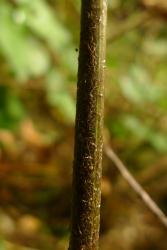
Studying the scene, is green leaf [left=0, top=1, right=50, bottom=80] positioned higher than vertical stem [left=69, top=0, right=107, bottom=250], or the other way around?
green leaf [left=0, top=1, right=50, bottom=80]

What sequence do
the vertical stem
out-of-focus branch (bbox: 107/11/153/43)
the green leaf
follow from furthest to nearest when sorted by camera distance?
out-of-focus branch (bbox: 107/11/153/43) < the green leaf < the vertical stem

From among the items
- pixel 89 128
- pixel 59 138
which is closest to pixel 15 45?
pixel 59 138

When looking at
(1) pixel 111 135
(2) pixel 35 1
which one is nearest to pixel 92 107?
(2) pixel 35 1

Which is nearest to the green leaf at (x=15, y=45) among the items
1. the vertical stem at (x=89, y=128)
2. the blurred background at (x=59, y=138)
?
the blurred background at (x=59, y=138)

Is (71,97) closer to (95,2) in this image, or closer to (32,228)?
(32,228)

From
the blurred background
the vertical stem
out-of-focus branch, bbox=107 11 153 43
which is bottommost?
the vertical stem

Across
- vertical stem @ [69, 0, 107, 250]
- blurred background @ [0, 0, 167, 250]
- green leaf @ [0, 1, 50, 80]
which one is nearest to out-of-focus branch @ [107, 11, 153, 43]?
blurred background @ [0, 0, 167, 250]

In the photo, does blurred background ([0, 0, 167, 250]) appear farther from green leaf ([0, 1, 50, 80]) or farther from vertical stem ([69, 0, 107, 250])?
vertical stem ([69, 0, 107, 250])

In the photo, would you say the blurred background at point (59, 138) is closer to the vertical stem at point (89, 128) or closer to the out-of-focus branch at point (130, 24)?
the out-of-focus branch at point (130, 24)
